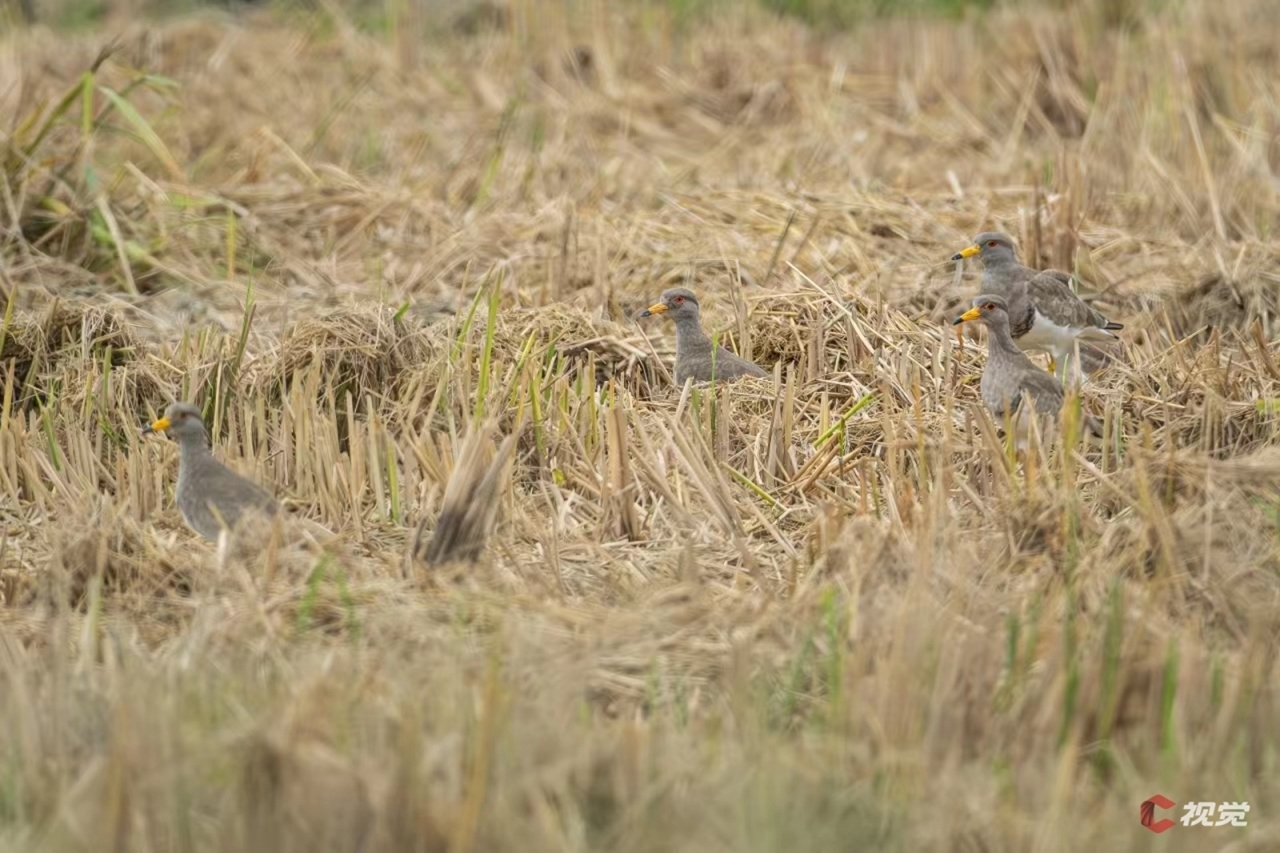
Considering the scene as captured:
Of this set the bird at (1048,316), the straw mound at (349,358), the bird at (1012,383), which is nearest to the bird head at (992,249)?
the bird at (1048,316)

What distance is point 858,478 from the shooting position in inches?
217

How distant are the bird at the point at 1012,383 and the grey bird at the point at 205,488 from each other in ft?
7.35

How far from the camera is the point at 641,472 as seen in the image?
17.8 ft

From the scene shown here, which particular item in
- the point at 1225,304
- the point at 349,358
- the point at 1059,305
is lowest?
the point at 1225,304

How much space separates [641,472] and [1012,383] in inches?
51.6

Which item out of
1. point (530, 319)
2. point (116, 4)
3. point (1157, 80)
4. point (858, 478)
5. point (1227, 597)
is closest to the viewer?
point (1227, 597)

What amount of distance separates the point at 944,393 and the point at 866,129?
15.1 ft

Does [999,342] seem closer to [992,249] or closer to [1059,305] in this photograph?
[1059,305]

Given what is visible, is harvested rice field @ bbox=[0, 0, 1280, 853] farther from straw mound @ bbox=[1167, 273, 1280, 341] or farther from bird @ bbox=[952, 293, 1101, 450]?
bird @ bbox=[952, 293, 1101, 450]

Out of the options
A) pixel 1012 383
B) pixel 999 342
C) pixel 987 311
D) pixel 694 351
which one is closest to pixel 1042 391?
pixel 1012 383

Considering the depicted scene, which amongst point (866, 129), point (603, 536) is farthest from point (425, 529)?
point (866, 129)

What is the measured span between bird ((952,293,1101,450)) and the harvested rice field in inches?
7.1

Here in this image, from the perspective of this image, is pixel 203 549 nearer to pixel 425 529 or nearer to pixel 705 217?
pixel 425 529

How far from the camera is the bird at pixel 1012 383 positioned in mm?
5750
